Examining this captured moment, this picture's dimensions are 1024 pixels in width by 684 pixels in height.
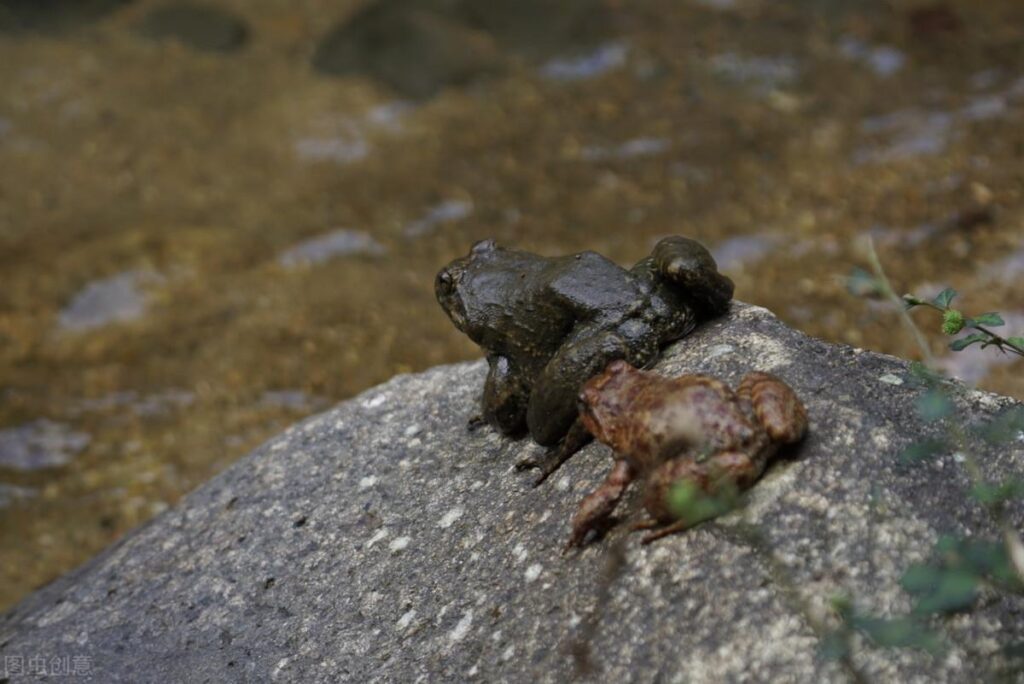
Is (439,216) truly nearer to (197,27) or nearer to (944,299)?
(197,27)

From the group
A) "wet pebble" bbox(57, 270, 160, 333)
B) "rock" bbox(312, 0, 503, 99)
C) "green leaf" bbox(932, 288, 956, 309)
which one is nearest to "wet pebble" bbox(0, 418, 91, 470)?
"wet pebble" bbox(57, 270, 160, 333)

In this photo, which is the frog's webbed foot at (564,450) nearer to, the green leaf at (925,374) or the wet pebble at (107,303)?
the green leaf at (925,374)

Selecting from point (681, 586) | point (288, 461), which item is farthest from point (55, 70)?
point (681, 586)

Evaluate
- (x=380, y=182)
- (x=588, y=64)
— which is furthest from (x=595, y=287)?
(x=588, y=64)

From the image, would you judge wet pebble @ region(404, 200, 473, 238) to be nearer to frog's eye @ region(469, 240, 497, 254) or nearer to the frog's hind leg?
frog's eye @ region(469, 240, 497, 254)

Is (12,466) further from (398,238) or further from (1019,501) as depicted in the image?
(1019,501)

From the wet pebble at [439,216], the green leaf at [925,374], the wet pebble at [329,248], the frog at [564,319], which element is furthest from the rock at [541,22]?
the green leaf at [925,374]
